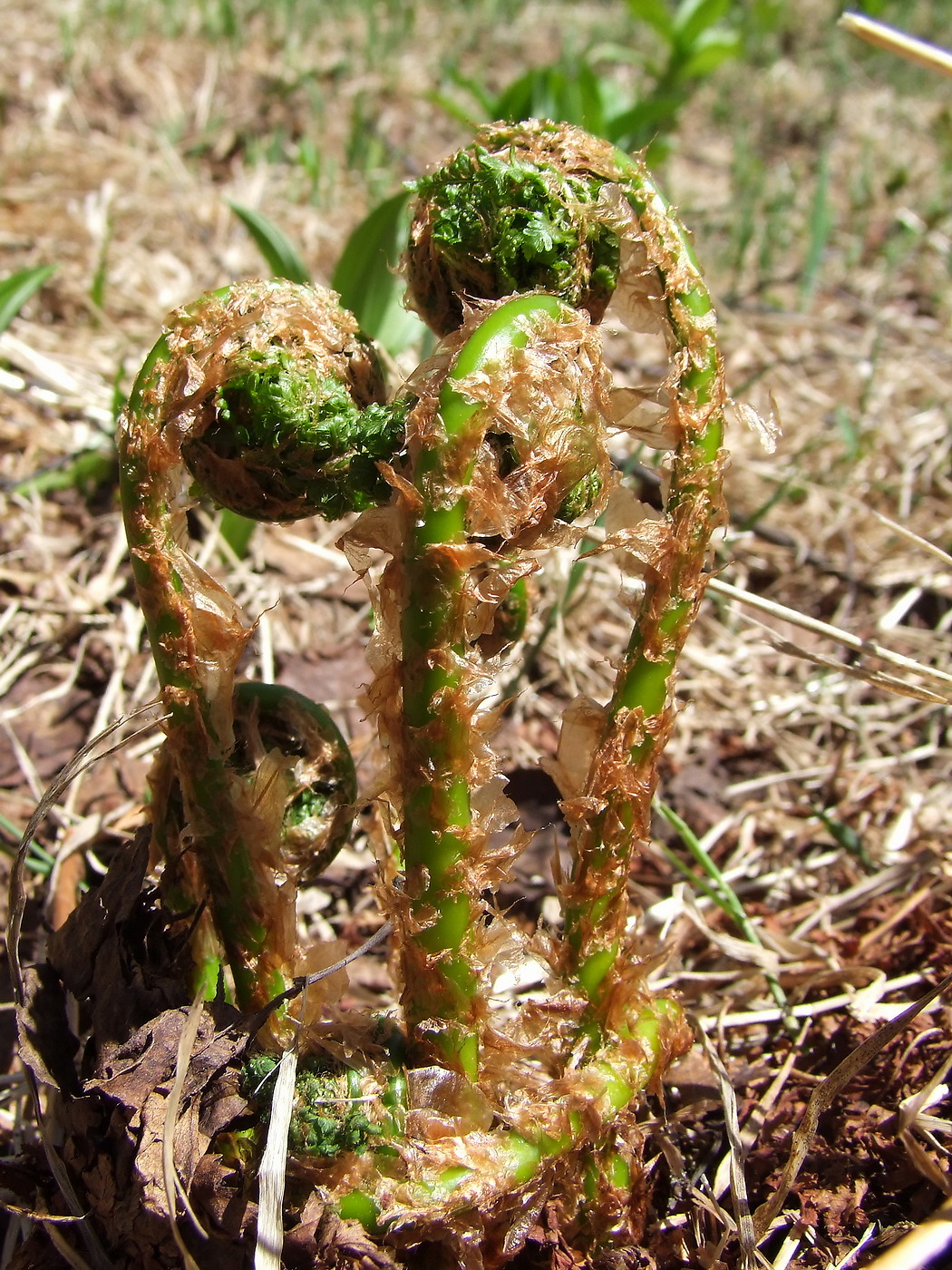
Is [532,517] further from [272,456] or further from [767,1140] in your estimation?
[767,1140]

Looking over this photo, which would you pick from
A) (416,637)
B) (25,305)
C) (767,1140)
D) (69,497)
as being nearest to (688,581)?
(416,637)

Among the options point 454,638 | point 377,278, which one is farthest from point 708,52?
point 454,638

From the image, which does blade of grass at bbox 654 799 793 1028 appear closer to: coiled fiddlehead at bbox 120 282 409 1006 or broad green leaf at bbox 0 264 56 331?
coiled fiddlehead at bbox 120 282 409 1006

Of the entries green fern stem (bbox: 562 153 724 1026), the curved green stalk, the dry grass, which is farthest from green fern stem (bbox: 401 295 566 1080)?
the dry grass

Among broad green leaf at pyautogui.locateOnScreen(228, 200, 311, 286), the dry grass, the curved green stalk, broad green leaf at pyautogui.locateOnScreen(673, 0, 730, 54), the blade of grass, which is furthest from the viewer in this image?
broad green leaf at pyautogui.locateOnScreen(673, 0, 730, 54)

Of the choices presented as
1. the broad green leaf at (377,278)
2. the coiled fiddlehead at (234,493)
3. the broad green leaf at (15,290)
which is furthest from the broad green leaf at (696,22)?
the coiled fiddlehead at (234,493)
